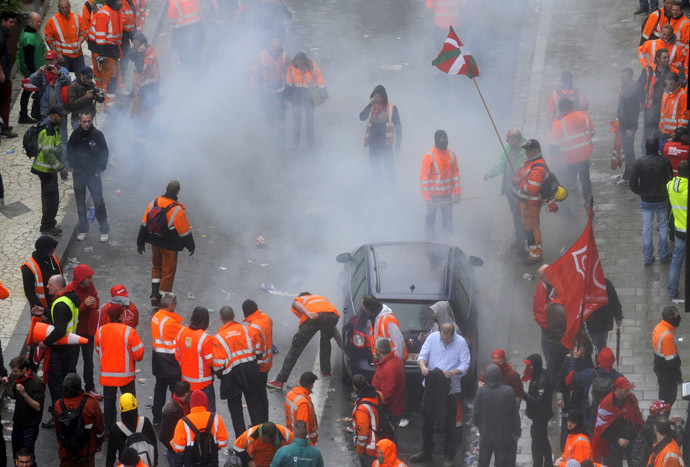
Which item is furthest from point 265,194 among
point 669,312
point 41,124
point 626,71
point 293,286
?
point 669,312

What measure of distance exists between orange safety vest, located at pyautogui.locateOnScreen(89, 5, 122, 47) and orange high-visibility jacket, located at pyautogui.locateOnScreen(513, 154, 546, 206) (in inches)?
269

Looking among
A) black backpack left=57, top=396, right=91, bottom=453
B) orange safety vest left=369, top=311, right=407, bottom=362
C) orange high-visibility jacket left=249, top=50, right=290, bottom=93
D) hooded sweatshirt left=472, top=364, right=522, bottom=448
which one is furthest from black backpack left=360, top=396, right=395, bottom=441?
orange high-visibility jacket left=249, top=50, right=290, bottom=93

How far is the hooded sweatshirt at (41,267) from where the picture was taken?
1427cm

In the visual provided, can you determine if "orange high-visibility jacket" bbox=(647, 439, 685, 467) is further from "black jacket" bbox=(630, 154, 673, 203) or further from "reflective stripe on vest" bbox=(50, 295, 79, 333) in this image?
"reflective stripe on vest" bbox=(50, 295, 79, 333)

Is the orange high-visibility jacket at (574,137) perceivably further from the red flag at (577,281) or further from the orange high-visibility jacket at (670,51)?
the red flag at (577,281)

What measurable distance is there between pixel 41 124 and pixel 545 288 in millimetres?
6478

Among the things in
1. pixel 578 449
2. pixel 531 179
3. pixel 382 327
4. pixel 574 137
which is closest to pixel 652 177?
pixel 531 179

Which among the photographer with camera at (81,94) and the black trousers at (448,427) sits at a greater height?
the photographer with camera at (81,94)

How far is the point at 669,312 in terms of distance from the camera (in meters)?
13.1

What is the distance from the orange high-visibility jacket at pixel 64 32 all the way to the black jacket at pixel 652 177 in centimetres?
845

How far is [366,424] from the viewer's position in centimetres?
1227

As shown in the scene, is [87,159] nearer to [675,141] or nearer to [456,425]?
[456,425]

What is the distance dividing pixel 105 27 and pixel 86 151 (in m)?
3.96

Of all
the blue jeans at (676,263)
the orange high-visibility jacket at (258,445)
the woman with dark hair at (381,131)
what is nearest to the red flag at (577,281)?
the blue jeans at (676,263)
